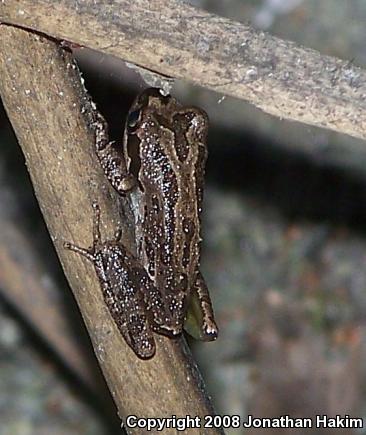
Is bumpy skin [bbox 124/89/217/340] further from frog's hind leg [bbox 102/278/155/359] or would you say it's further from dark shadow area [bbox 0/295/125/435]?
dark shadow area [bbox 0/295/125/435]

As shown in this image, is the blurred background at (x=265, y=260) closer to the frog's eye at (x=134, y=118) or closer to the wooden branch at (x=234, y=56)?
the frog's eye at (x=134, y=118)

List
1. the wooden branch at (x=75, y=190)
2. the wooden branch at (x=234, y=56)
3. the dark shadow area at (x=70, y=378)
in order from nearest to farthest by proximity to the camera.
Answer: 1. the wooden branch at (x=234, y=56)
2. the wooden branch at (x=75, y=190)
3. the dark shadow area at (x=70, y=378)

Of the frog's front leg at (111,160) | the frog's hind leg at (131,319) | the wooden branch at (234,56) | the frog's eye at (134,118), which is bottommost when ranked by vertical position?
the frog's hind leg at (131,319)

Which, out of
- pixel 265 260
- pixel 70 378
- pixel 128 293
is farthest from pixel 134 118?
pixel 265 260

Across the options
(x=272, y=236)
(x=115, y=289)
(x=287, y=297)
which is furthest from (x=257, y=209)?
(x=115, y=289)

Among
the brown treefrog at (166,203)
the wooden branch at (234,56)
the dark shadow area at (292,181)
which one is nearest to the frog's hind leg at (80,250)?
the brown treefrog at (166,203)

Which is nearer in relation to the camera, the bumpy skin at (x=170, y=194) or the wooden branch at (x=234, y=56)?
the wooden branch at (x=234, y=56)

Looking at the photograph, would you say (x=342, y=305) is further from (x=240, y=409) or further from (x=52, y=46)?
(x=52, y=46)
